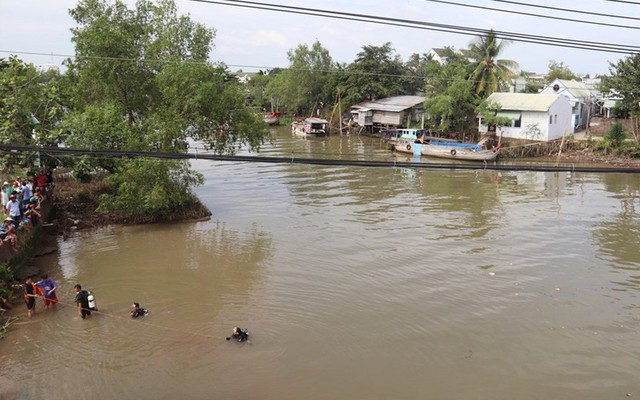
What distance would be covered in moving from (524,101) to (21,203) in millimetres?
39770

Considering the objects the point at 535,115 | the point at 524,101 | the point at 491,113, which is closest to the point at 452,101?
the point at 491,113

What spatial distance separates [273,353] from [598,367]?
7371 mm

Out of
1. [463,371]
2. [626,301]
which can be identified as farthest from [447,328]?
[626,301]

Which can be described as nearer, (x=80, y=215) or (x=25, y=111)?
(x=25, y=111)

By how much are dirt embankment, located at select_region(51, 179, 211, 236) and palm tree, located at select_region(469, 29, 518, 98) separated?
111 feet

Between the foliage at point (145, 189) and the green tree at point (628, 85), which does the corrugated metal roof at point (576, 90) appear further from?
the foliage at point (145, 189)

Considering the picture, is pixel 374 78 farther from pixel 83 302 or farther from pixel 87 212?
pixel 83 302

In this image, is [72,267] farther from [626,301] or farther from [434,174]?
[434,174]

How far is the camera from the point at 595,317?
14.2 metres

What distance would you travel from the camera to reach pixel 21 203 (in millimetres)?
18281

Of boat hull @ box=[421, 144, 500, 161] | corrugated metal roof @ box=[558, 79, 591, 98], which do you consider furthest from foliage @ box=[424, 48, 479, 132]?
corrugated metal roof @ box=[558, 79, 591, 98]

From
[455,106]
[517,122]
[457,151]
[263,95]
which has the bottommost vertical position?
[457,151]

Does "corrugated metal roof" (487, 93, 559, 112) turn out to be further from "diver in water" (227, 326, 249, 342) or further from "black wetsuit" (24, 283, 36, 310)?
"black wetsuit" (24, 283, 36, 310)

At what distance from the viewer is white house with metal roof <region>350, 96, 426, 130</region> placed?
55.0 m
